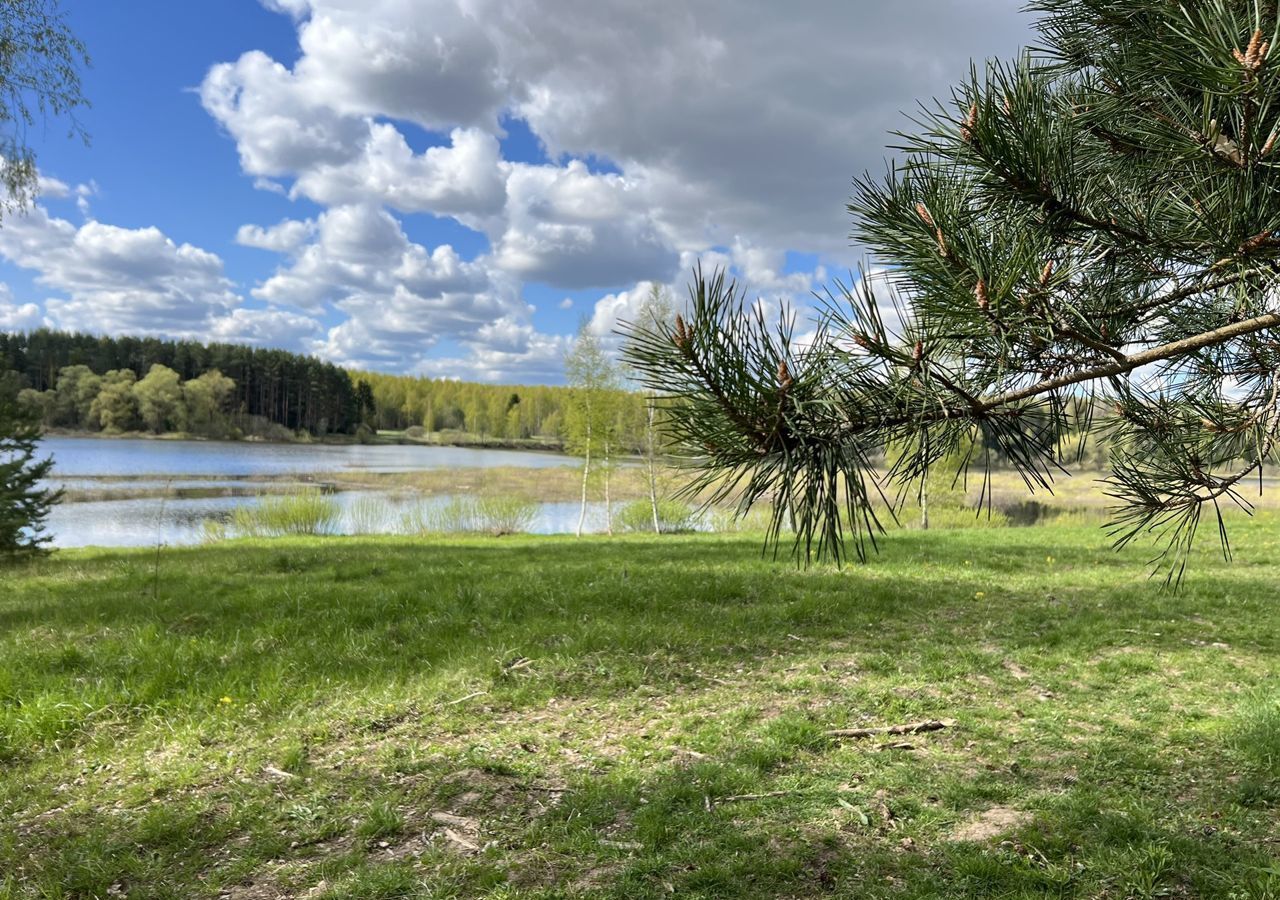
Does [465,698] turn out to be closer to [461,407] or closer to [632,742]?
[632,742]

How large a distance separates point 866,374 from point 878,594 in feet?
19.5

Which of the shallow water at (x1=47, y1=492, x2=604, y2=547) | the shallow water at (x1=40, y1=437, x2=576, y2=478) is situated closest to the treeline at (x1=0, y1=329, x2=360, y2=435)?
the shallow water at (x1=40, y1=437, x2=576, y2=478)

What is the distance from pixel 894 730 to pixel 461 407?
4032 inches

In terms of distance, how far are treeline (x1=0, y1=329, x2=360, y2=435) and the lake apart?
25190 mm

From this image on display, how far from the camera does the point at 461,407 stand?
102 metres

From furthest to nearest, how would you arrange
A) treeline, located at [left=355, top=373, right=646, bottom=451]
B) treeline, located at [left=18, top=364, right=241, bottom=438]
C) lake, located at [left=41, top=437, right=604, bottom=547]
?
treeline, located at [left=355, top=373, right=646, bottom=451], treeline, located at [left=18, top=364, right=241, bottom=438], lake, located at [left=41, top=437, right=604, bottom=547]

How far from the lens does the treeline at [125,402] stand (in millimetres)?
58094

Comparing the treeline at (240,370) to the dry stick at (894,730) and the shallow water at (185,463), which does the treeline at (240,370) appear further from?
the dry stick at (894,730)

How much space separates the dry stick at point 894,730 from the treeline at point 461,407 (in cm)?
6845

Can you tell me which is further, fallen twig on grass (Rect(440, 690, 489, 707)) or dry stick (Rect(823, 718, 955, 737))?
fallen twig on grass (Rect(440, 690, 489, 707))

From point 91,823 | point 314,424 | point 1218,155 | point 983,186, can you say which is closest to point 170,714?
point 91,823

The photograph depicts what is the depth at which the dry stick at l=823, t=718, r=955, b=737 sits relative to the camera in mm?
3881

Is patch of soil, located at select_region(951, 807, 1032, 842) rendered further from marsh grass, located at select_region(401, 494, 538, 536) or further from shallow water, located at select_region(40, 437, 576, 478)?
shallow water, located at select_region(40, 437, 576, 478)

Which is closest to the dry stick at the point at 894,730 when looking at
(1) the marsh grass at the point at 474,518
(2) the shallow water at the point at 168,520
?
(1) the marsh grass at the point at 474,518
